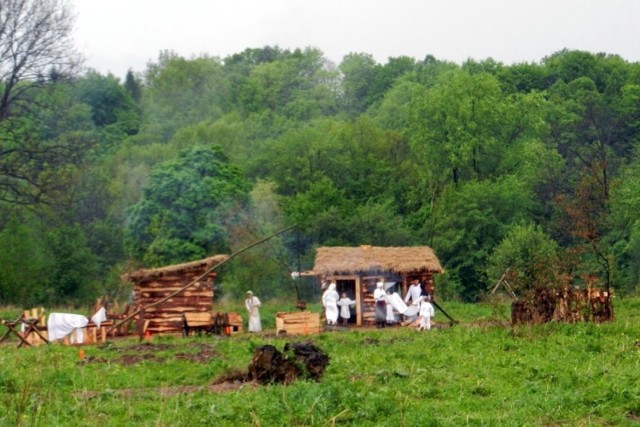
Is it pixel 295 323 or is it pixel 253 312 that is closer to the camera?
pixel 295 323

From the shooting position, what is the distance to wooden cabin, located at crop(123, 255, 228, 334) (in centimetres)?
3178

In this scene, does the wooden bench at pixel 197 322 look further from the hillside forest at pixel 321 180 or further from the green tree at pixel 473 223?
the green tree at pixel 473 223

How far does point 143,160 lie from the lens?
70.8 m

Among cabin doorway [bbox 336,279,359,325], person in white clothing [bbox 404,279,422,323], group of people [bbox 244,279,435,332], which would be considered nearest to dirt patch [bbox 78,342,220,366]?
group of people [bbox 244,279,435,332]

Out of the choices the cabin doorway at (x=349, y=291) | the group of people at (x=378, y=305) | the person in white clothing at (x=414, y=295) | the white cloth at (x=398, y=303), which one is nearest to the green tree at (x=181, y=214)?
the cabin doorway at (x=349, y=291)

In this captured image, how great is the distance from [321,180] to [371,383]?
41.6 meters

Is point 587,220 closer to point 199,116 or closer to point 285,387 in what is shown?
point 285,387

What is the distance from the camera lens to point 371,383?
16.5 m

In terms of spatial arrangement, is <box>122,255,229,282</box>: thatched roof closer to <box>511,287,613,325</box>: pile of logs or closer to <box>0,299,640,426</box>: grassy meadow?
<box>0,299,640,426</box>: grassy meadow

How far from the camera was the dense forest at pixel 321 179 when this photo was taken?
134 ft

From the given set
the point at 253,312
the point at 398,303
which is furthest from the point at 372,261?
the point at 253,312

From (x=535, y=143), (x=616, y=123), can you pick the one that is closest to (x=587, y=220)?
(x=535, y=143)

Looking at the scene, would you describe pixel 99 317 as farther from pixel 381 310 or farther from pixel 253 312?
pixel 381 310

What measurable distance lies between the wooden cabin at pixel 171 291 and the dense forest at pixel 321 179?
7093 millimetres
